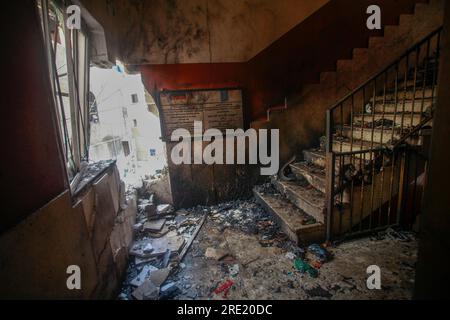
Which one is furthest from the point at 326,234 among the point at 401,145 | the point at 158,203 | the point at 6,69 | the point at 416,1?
the point at 416,1

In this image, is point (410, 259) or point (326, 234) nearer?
point (410, 259)

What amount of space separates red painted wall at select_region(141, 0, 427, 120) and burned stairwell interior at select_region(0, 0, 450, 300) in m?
0.03

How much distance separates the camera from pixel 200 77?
16.7ft

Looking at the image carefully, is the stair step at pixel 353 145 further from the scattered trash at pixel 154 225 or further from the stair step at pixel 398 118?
A: the scattered trash at pixel 154 225

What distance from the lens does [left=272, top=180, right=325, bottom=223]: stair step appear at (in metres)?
4.00

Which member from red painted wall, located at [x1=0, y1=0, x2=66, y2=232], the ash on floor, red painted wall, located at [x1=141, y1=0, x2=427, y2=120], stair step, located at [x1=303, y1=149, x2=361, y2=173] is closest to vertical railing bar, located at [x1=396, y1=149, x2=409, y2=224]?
the ash on floor

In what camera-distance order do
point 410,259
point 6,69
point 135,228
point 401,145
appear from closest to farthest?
point 6,69 < point 410,259 < point 401,145 < point 135,228

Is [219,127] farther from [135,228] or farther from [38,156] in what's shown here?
[38,156]

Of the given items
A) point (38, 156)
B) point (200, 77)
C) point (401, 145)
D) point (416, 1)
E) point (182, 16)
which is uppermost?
point (416, 1)

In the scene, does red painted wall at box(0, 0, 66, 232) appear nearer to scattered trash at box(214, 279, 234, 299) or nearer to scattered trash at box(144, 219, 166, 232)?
scattered trash at box(214, 279, 234, 299)

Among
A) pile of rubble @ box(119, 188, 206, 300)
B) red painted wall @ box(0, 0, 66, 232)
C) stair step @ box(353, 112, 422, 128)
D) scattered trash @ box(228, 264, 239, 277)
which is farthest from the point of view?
stair step @ box(353, 112, 422, 128)

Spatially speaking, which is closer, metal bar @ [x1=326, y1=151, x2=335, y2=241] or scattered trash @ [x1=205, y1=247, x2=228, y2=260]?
metal bar @ [x1=326, y1=151, x2=335, y2=241]

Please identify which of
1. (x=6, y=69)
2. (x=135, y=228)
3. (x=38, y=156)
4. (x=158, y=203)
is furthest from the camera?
(x=158, y=203)

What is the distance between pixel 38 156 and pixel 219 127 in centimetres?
380
